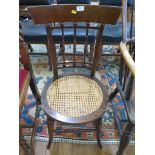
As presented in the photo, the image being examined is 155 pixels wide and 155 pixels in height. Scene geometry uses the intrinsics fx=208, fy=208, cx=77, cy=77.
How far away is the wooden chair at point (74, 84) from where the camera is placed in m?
1.09

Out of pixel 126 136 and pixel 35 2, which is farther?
pixel 35 2

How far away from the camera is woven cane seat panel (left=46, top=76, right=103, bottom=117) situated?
3.89 ft

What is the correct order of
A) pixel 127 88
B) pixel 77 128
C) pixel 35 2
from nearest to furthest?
1. pixel 127 88
2. pixel 77 128
3. pixel 35 2

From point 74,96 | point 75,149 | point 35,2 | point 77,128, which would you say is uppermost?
point 35,2

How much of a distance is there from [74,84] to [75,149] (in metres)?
0.47

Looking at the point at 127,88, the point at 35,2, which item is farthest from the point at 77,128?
the point at 35,2

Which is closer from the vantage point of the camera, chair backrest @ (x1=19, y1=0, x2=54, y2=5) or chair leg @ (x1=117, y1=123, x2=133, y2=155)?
chair leg @ (x1=117, y1=123, x2=133, y2=155)

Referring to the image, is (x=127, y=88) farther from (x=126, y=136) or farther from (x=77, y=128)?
(x=77, y=128)

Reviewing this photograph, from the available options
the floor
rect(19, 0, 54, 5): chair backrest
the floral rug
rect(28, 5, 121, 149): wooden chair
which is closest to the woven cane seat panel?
rect(28, 5, 121, 149): wooden chair

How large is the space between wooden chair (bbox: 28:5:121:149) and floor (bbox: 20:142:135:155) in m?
0.06

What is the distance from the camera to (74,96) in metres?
1.27

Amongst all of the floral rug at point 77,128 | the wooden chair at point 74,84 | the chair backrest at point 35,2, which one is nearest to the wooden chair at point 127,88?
the wooden chair at point 74,84

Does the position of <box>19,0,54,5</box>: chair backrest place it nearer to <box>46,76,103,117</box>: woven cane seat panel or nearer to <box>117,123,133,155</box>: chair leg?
<box>46,76,103,117</box>: woven cane seat panel
